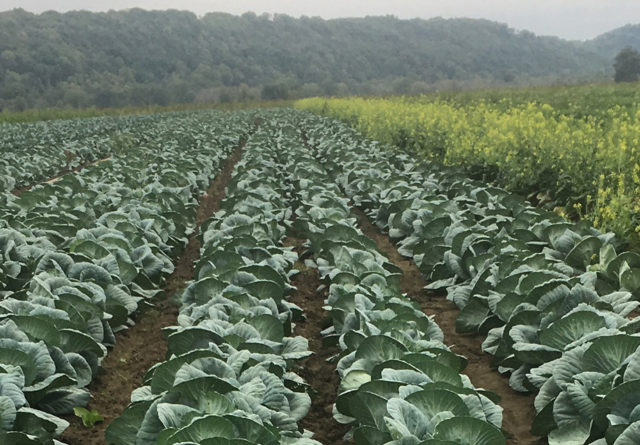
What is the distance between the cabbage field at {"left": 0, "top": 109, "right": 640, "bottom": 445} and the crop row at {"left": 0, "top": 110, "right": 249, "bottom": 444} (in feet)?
0.07

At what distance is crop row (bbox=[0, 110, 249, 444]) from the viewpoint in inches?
150

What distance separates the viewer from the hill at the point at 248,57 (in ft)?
287

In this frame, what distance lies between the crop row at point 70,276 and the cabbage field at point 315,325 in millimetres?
20

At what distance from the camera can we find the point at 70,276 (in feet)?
18.7

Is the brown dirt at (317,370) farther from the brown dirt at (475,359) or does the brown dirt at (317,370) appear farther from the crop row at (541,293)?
the crop row at (541,293)

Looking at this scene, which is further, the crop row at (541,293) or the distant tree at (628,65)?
the distant tree at (628,65)

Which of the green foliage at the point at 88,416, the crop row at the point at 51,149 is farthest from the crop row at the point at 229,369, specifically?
the crop row at the point at 51,149

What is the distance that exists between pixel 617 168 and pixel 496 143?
10.3 ft

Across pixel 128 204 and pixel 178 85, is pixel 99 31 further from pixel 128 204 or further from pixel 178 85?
pixel 128 204

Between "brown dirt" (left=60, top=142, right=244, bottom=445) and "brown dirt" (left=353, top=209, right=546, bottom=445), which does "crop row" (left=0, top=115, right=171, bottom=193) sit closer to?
"brown dirt" (left=60, top=142, right=244, bottom=445)

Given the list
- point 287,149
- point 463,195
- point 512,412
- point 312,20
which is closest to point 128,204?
point 463,195

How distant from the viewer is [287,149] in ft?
58.0

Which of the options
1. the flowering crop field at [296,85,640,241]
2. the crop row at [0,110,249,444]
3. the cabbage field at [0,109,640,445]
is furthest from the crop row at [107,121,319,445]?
the flowering crop field at [296,85,640,241]

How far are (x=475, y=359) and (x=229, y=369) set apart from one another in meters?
2.71
